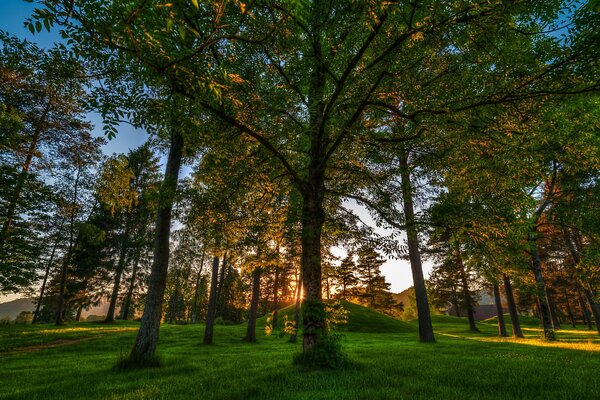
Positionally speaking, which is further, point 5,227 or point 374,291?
point 374,291

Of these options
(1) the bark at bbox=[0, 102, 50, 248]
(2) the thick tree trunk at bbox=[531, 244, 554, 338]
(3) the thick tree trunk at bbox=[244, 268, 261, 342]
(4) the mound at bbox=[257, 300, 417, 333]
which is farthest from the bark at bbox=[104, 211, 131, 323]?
(2) the thick tree trunk at bbox=[531, 244, 554, 338]

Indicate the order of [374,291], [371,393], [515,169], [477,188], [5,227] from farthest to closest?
[374,291] < [5,227] < [477,188] < [515,169] < [371,393]

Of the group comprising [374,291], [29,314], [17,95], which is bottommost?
[29,314]

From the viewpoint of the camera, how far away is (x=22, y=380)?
7180mm

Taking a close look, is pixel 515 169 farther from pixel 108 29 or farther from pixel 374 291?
pixel 374 291

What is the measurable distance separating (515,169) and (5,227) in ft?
77.4

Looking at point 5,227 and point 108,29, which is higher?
point 5,227

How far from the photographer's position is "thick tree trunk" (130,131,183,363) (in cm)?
832

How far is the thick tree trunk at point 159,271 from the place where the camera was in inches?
328

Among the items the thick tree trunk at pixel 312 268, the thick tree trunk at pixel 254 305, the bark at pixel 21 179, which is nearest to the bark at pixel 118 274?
the bark at pixel 21 179

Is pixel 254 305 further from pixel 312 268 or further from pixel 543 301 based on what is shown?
pixel 543 301

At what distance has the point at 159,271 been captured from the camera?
921 cm

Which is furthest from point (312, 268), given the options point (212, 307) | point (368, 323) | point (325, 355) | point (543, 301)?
point (368, 323)

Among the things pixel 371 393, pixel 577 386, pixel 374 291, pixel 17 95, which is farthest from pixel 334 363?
pixel 374 291
